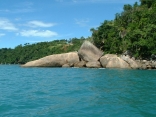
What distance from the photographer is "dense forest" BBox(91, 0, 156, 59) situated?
130ft

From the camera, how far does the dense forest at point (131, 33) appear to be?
3962 centimetres

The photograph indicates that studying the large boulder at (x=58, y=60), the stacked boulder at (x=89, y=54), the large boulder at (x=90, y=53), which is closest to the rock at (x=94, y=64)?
the stacked boulder at (x=89, y=54)

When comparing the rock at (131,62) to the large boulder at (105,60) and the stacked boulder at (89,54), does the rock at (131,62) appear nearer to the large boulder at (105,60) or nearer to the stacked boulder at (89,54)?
the large boulder at (105,60)

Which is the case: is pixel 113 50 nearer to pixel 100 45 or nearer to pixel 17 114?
pixel 100 45

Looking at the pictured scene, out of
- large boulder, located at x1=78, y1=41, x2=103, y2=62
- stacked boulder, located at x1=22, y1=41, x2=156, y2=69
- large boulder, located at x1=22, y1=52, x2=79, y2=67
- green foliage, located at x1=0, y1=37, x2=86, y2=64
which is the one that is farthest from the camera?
green foliage, located at x1=0, y1=37, x2=86, y2=64

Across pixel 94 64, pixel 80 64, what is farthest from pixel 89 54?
pixel 80 64

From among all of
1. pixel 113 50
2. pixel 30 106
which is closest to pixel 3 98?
pixel 30 106

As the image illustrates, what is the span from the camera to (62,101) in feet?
33.7

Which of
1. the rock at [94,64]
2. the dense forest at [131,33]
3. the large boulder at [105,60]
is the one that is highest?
the dense forest at [131,33]

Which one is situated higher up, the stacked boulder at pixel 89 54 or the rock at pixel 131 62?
the stacked boulder at pixel 89 54

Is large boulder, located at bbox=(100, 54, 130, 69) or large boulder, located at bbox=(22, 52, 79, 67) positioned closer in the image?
large boulder, located at bbox=(100, 54, 130, 69)

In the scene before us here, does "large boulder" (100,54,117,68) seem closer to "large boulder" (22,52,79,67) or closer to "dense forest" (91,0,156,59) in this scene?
"dense forest" (91,0,156,59)

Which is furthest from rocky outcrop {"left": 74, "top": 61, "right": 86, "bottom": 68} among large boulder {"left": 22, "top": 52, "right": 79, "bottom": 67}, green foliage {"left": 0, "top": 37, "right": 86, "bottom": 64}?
green foliage {"left": 0, "top": 37, "right": 86, "bottom": 64}

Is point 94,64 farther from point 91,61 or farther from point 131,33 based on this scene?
point 131,33
